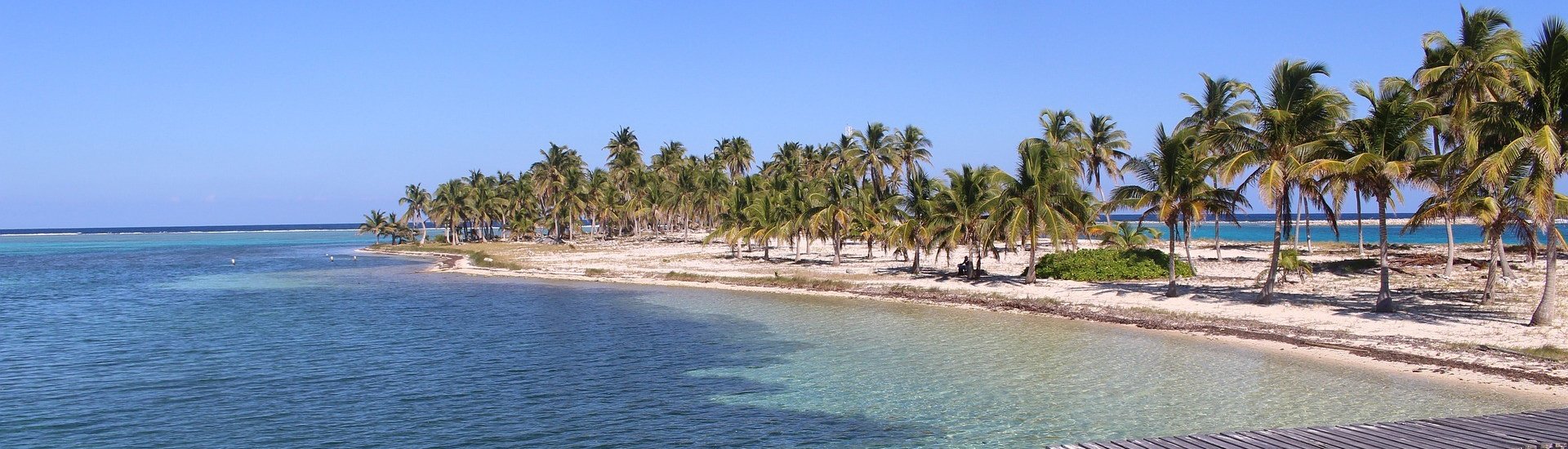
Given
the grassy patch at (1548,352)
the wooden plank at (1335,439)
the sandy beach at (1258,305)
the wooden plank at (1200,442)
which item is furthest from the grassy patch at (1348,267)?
the wooden plank at (1200,442)

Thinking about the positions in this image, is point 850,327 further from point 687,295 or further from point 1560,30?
point 1560,30

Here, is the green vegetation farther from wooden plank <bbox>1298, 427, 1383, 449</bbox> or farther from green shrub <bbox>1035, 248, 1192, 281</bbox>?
wooden plank <bbox>1298, 427, 1383, 449</bbox>

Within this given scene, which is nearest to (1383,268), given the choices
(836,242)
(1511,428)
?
(1511,428)

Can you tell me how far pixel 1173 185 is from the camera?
29.8 metres

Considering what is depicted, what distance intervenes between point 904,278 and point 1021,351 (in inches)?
790

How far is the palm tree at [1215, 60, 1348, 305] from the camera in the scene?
25.7m

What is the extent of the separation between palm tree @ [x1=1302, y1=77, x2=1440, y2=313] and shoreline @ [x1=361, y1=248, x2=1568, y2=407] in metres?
3.97

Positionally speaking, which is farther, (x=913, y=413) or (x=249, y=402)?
(x=249, y=402)

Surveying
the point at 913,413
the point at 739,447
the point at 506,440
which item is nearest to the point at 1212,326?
the point at 913,413

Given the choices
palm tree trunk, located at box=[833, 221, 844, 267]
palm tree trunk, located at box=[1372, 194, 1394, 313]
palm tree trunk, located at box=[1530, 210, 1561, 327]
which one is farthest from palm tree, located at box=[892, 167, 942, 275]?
palm tree trunk, located at box=[1530, 210, 1561, 327]

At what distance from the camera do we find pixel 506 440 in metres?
15.3

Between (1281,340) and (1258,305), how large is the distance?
5.19 meters

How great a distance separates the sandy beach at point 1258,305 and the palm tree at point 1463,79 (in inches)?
133

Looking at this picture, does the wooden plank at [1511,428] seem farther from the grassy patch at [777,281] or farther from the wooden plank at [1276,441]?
the grassy patch at [777,281]
